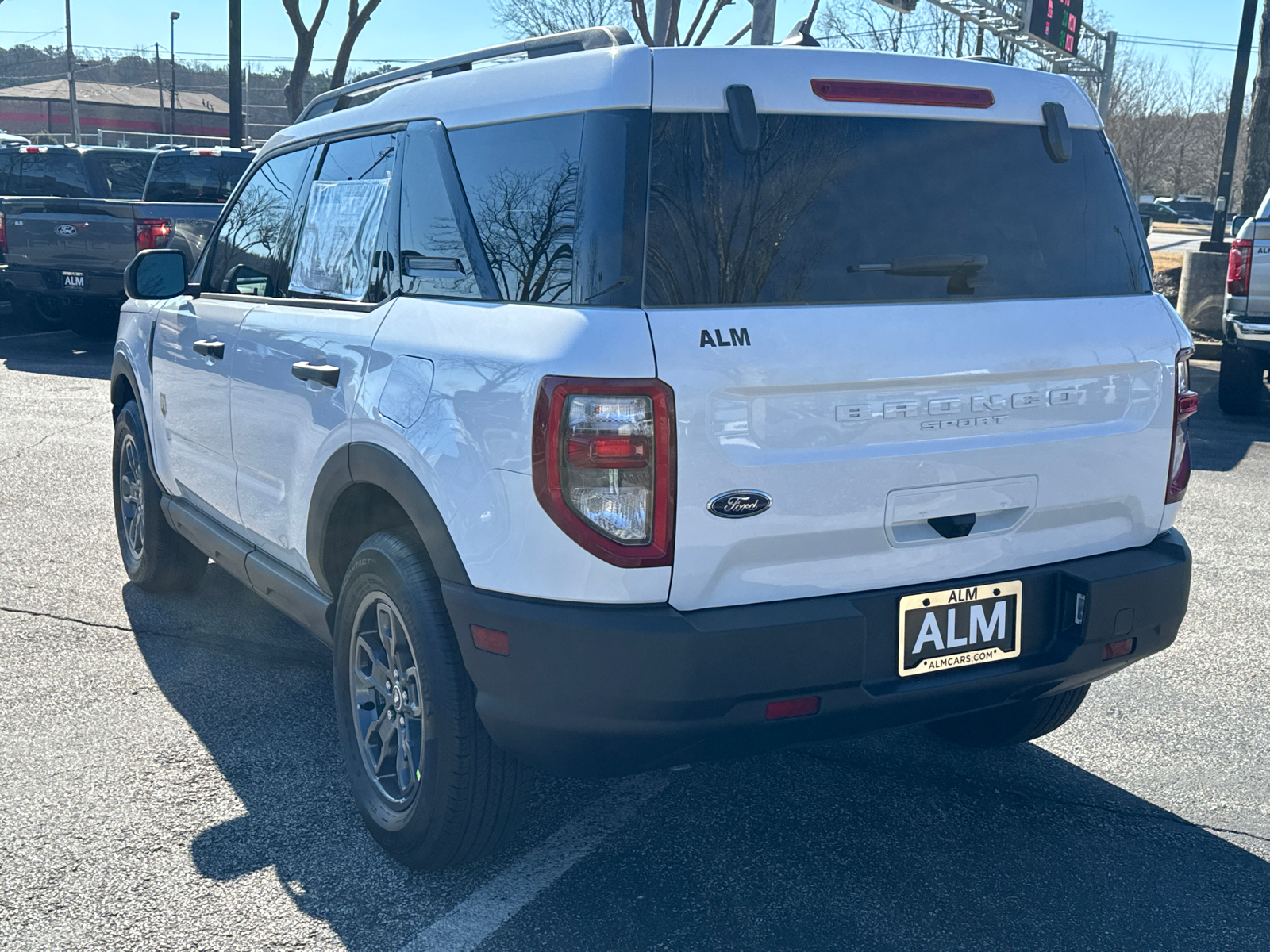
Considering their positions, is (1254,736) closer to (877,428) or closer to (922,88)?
(877,428)

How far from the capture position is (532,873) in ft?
10.3

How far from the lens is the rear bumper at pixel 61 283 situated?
12.8m

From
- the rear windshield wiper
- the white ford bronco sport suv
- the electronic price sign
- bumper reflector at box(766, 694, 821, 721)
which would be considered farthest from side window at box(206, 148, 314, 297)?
the electronic price sign

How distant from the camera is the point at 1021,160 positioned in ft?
10.2

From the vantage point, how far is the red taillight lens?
9.32 feet

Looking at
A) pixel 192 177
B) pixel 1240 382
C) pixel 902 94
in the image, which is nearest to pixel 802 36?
pixel 902 94

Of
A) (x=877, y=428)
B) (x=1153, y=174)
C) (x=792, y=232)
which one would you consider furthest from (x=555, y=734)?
(x=1153, y=174)

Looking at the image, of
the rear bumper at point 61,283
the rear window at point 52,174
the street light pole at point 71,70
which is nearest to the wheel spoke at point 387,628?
the rear bumper at point 61,283

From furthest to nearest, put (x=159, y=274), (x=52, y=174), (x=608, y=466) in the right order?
(x=52, y=174), (x=159, y=274), (x=608, y=466)

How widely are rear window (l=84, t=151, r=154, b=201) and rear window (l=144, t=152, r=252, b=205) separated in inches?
15.8

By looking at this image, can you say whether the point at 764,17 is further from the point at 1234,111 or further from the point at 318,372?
the point at 318,372

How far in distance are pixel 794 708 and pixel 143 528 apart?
358 centimetres

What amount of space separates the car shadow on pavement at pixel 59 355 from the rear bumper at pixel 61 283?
60cm

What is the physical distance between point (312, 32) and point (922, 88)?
22049mm
